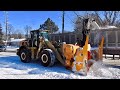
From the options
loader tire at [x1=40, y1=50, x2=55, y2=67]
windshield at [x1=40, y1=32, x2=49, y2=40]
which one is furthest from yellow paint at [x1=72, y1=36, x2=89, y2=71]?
windshield at [x1=40, y1=32, x2=49, y2=40]

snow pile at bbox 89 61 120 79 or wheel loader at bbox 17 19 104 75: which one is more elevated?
wheel loader at bbox 17 19 104 75

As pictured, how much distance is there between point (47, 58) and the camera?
36.3 feet

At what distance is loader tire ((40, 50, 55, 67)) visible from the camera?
35.8ft

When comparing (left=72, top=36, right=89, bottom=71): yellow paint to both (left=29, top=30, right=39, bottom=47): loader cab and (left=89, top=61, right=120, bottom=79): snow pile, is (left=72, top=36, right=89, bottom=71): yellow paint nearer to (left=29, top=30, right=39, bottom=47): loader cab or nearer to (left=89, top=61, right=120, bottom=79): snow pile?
(left=89, top=61, right=120, bottom=79): snow pile

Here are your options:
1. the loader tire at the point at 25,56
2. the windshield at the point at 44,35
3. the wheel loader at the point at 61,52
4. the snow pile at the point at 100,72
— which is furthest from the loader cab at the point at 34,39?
the snow pile at the point at 100,72

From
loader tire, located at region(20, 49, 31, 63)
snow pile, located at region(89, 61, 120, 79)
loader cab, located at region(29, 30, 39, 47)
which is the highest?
loader cab, located at region(29, 30, 39, 47)

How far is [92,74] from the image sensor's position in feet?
30.6

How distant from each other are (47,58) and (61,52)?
0.75m

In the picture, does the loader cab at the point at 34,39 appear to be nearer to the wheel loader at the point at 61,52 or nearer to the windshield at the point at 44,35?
the wheel loader at the point at 61,52

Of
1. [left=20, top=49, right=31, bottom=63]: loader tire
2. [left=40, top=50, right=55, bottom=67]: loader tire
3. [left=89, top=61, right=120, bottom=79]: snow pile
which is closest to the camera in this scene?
[left=89, top=61, right=120, bottom=79]: snow pile

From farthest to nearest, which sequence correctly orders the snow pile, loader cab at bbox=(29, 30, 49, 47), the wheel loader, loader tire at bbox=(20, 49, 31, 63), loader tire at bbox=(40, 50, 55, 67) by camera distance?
loader tire at bbox=(20, 49, 31, 63), loader cab at bbox=(29, 30, 49, 47), loader tire at bbox=(40, 50, 55, 67), the wheel loader, the snow pile

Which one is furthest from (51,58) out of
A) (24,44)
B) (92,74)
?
(24,44)

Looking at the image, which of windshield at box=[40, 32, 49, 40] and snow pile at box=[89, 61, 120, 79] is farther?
windshield at box=[40, 32, 49, 40]

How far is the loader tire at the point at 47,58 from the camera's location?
35.8 feet
